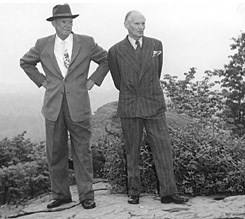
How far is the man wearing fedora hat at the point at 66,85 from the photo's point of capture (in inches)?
236

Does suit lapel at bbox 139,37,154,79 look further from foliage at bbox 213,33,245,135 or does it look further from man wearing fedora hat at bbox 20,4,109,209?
foliage at bbox 213,33,245,135

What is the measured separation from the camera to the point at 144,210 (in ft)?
19.5

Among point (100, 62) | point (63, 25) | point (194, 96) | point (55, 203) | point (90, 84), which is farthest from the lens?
point (194, 96)

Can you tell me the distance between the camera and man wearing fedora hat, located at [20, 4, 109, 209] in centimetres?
599

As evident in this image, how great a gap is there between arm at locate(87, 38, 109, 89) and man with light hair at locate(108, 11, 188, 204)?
9 cm

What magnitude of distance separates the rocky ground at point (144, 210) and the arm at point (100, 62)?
4.69ft

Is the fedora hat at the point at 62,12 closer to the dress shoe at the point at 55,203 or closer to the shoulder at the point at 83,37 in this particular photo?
the shoulder at the point at 83,37

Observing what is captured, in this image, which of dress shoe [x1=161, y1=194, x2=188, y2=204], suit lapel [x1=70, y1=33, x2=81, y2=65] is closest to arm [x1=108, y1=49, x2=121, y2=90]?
suit lapel [x1=70, y1=33, x2=81, y2=65]

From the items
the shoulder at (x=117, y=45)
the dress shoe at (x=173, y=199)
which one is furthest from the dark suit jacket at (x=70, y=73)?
the dress shoe at (x=173, y=199)

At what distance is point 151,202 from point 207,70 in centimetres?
864

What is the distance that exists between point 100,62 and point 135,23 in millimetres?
677

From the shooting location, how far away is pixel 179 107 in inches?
489

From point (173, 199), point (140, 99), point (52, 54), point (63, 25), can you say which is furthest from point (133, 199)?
point (63, 25)

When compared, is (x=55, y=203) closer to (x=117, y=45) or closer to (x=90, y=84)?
(x=90, y=84)
